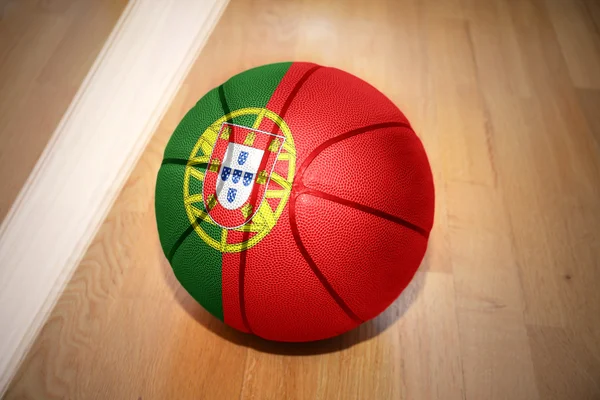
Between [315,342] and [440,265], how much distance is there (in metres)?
0.50

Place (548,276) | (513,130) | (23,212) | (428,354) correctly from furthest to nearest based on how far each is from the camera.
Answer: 1. (513,130)
2. (23,212)
3. (548,276)
4. (428,354)

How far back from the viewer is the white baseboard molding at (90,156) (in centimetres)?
165

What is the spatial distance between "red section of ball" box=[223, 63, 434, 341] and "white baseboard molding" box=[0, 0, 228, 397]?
78 cm

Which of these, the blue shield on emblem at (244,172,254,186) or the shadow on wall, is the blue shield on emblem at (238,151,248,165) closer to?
the blue shield on emblem at (244,172,254,186)

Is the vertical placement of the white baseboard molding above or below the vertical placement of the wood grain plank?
above

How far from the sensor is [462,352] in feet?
4.89

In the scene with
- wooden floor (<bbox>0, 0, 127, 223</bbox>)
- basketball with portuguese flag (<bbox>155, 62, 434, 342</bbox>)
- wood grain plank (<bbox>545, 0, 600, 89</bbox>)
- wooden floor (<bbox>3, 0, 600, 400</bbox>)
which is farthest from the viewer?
wood grain plank (<bbox>545, 0, 600, 89</bbox>)

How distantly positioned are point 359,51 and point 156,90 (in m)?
0.93

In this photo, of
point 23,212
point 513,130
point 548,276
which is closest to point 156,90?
point 23,212

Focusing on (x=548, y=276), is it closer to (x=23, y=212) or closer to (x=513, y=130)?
(x=513, y=130)

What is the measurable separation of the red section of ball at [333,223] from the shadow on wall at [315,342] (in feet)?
0.66

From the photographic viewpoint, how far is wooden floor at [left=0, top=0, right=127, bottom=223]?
198cm

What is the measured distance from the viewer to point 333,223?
1145mm

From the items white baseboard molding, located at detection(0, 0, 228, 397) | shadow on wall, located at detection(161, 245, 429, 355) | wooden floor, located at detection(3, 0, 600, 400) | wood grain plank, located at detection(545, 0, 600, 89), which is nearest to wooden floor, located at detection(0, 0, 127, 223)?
white baseboard molding, located at detection(0, 0, 228, 397)
